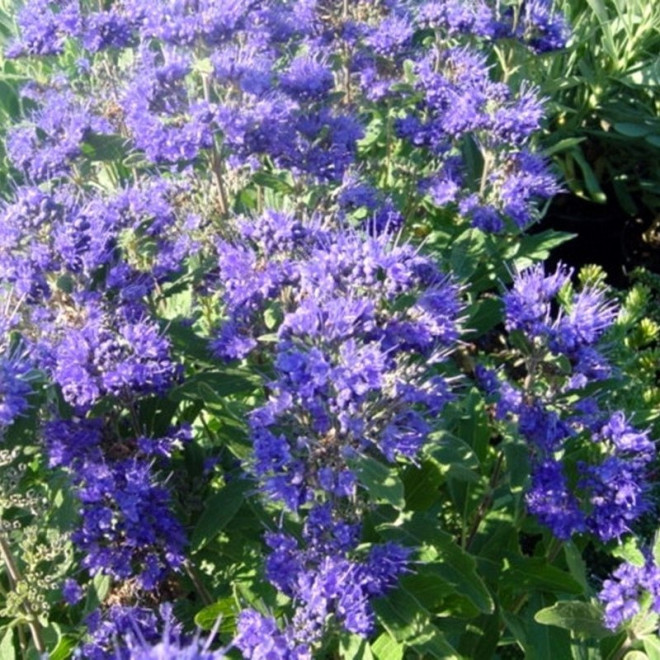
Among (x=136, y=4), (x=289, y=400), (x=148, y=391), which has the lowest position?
(x=148, y=391)

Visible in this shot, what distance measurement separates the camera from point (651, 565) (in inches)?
89.6

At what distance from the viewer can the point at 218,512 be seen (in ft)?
7.54

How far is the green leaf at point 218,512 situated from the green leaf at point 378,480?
1.25 feet

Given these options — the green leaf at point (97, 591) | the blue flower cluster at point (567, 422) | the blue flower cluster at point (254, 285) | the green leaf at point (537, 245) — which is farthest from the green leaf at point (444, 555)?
the green leaf at point (537, 245)

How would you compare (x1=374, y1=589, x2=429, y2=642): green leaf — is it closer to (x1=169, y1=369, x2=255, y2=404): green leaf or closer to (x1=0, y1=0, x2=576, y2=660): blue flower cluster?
(x1=0, y1=0, x2=576, y2=660): blue flower cluster

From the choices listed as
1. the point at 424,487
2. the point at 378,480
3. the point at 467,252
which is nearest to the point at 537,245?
the point at 467,252

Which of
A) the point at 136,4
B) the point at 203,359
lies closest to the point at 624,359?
the point at 203,359

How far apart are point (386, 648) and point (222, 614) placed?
391 millimetres

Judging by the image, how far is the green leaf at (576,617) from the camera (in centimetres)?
216

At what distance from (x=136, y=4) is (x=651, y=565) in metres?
2.14

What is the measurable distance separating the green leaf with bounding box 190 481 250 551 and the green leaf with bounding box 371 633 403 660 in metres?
0.45

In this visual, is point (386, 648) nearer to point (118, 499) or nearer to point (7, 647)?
point (118, 499)

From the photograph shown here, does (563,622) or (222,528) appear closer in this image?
Result: (563,622)

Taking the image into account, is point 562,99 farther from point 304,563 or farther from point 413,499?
point 304,563
